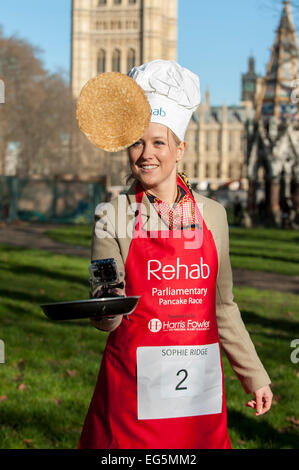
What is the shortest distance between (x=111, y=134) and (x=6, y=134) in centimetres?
4196

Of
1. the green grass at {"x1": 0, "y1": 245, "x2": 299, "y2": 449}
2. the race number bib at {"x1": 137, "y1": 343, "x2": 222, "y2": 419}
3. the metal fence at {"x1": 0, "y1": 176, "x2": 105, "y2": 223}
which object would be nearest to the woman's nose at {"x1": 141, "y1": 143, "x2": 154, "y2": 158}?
the race number bib at {"x1": 137, "y1": 343, "x2": 222, "y2": 419}

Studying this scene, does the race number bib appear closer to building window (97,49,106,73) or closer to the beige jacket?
the beige jacket

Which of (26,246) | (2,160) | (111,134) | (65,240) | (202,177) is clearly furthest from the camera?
(202,177)

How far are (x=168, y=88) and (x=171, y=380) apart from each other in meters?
1.03

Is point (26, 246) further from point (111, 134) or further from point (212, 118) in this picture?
point (212, 118)

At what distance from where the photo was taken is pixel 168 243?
7.64 ft

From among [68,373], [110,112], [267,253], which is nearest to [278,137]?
[267,253]

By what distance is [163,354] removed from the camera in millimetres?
2299

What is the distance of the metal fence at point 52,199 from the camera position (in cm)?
→ 3506

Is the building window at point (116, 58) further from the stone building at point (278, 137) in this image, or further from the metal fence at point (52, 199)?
the metal fence at point (52, 199)

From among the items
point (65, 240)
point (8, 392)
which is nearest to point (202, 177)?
point (65, 240)

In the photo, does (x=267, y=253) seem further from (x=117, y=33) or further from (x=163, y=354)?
(x=117, y=33)

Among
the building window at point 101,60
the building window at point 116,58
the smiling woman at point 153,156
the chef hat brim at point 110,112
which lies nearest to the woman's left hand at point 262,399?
the smiling woman at point 153,156

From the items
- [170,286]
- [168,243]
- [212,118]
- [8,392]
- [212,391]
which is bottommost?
[212,118]
